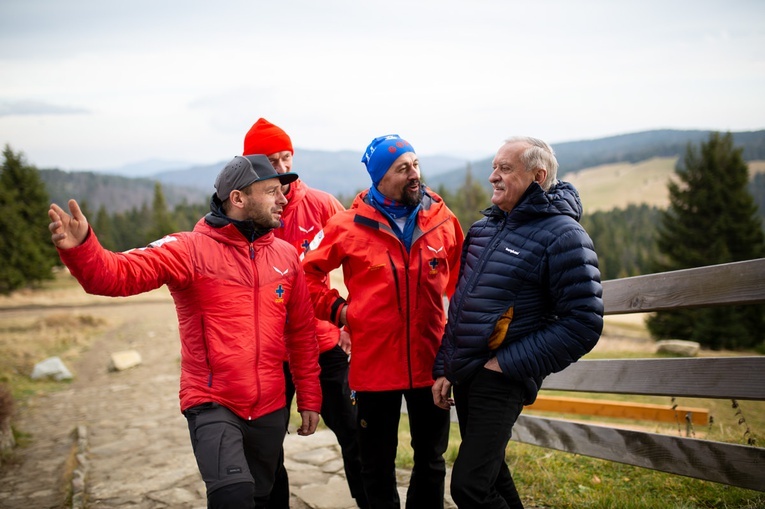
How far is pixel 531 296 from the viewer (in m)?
2.98

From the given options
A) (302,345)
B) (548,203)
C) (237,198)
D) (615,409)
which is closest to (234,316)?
(302,345)

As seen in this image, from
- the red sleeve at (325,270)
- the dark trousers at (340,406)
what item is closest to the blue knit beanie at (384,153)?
the red sleeve at (325,270)

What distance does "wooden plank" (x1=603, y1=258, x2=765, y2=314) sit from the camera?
3143mm

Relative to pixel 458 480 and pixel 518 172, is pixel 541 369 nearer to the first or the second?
pixel 458 480

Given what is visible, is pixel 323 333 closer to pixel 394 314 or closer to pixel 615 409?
pixel 394 314

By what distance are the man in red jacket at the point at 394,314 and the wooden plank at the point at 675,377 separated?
3.79 ft

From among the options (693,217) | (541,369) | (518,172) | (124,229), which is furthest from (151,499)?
(124,229)

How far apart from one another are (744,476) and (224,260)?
10.5 feet

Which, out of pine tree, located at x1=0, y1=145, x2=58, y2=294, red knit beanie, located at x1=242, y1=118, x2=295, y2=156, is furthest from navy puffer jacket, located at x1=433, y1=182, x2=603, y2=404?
pine tree, located at x1=0, y1=145, x2=58, y2=294

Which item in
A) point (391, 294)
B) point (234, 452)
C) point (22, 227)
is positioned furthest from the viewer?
point (22, 227)

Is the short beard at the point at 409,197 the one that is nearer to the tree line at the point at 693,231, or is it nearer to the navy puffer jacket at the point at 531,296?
the navy puffer jacket at the point at 531,296

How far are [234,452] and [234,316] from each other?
0.71 metres

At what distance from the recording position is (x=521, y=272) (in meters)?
2.94

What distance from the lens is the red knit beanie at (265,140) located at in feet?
13.8
